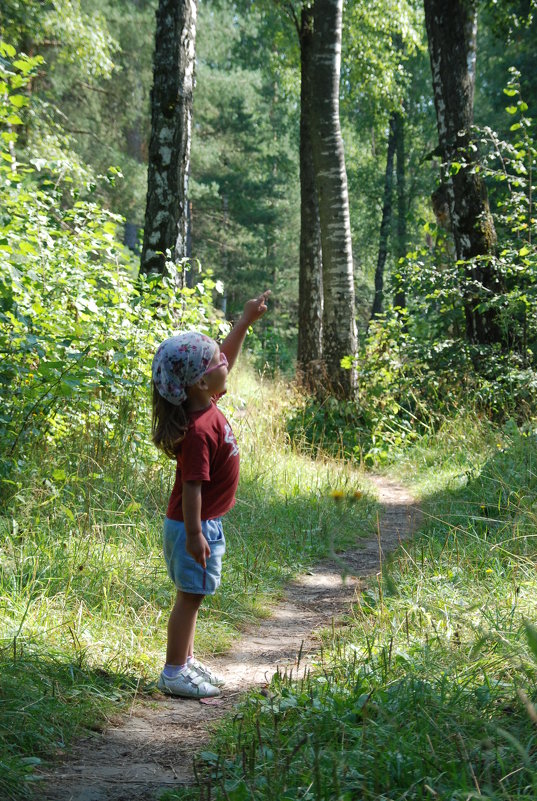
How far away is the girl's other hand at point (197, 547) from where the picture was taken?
137 inches

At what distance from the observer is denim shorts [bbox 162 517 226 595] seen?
141 inches

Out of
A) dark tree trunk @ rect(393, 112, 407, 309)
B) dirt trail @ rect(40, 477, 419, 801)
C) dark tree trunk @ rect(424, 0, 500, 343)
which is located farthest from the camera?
dark tree trunk @ rect(393, 112, 407, 309)

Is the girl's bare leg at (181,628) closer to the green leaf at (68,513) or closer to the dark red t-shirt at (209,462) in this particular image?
the dark red t-shirt at (209,462)

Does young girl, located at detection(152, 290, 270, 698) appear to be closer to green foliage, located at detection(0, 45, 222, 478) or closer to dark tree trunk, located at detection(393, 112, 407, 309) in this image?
green foliage, located at detection(0, 45, 222, 478)

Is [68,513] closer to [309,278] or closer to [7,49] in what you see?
[7,49]

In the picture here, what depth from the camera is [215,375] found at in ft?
Answer: 11.8

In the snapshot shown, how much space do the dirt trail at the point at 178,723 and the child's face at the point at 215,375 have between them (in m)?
1.08

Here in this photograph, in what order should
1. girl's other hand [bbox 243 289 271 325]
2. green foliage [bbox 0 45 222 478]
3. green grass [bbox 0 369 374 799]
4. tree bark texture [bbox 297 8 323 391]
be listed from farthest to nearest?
tree bark texture [bbox 297 8 323 391], green foliage [bbox 0 45 222 478], girl's other hand [bbox 243 289 271 325], green grass [bbox 0 369 374 799]

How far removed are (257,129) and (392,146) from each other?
6083mm

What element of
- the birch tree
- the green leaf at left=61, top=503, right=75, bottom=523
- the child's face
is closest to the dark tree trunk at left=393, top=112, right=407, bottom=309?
the birch tree

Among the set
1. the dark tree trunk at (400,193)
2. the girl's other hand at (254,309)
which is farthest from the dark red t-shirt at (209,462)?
the dark tree trunk at (400,193)

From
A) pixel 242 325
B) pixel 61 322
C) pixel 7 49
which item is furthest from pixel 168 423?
pixel 7 49

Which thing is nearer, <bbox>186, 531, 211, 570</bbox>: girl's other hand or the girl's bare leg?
<bbox>186, 531, 211, 570</bbox>: girl's other hand

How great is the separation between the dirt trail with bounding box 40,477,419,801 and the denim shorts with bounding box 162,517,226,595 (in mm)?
505
